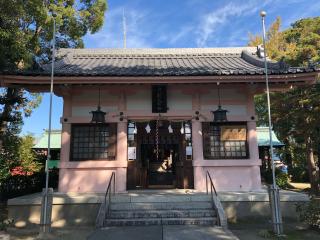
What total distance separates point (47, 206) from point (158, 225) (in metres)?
3.19

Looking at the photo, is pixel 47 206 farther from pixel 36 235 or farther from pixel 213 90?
pixel 213 90

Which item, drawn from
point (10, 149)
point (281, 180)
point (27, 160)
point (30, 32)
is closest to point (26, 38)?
point (30, 32)

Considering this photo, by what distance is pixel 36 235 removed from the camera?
28.4 feet

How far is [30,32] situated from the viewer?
15242mm

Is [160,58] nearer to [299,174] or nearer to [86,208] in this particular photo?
[86,208]

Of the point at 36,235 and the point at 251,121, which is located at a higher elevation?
the point at 251,121

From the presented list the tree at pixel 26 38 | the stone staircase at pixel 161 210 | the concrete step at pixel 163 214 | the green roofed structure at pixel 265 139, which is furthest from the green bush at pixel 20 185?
the green roofed structure at pixel 265 139

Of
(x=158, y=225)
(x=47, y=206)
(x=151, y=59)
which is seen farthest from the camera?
(x=151, y=59)

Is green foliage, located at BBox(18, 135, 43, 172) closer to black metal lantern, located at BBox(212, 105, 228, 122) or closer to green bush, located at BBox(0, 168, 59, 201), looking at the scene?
green bush, located at BBox(0, 168, 59, 201)

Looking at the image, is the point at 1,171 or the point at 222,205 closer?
the point at 222,205

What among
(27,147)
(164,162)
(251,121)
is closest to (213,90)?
(251,121)

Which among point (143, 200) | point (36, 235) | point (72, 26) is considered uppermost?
point (72, 26)

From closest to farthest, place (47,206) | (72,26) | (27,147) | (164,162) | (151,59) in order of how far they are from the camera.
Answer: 1. (47,206)
2. (164,162)
3. (151,59)
4. (72,26)
5. (27,147)

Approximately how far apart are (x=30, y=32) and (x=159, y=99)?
8.10 meters
